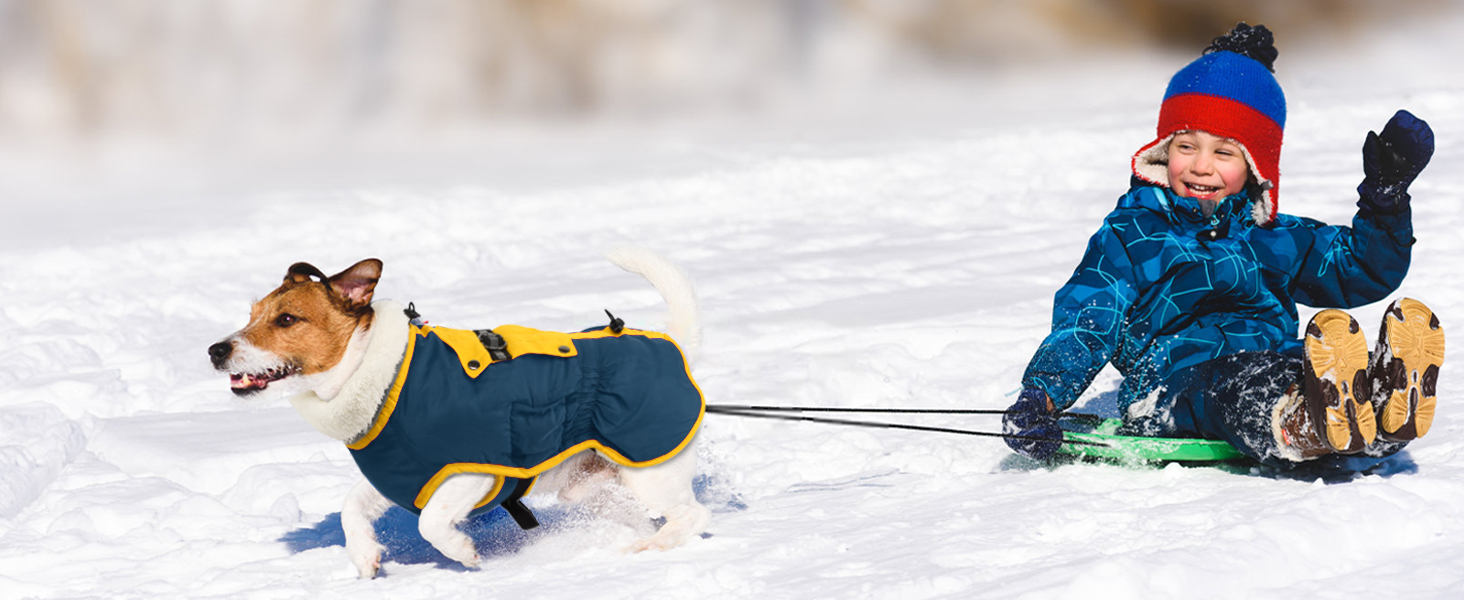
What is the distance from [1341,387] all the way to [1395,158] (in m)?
0.58

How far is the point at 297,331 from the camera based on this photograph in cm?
227

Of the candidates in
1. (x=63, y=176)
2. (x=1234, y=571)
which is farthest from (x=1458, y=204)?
(x=63, y=176)

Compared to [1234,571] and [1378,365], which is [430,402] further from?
[1378,365]

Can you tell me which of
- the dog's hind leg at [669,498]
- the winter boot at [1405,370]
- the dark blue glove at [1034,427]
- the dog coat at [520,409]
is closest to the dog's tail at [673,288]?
the dog coat at [520,409]

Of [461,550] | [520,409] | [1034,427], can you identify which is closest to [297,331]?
[520,409]

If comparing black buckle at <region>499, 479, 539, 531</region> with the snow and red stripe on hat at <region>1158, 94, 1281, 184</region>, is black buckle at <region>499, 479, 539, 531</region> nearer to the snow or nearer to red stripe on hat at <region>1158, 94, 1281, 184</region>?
the snow

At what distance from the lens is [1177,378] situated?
2.96 m

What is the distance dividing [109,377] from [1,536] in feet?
5.56

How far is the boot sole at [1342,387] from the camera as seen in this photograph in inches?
94.8

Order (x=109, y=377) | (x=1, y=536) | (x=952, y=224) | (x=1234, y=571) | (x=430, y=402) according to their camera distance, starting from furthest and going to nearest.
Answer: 1. (x=952, y=224)
2. (x=109, y=377)
3. (x=1, y=536)
4. (x=430, y=402)
5. (x=1234, y=571)

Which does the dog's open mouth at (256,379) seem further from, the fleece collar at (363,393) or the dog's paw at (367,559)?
the dog's paw at (367,559)

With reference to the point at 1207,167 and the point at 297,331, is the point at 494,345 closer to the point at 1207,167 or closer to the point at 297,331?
the point at 297,331

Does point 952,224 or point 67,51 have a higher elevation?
point 67,51

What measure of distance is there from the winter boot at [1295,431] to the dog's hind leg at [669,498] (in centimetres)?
129
